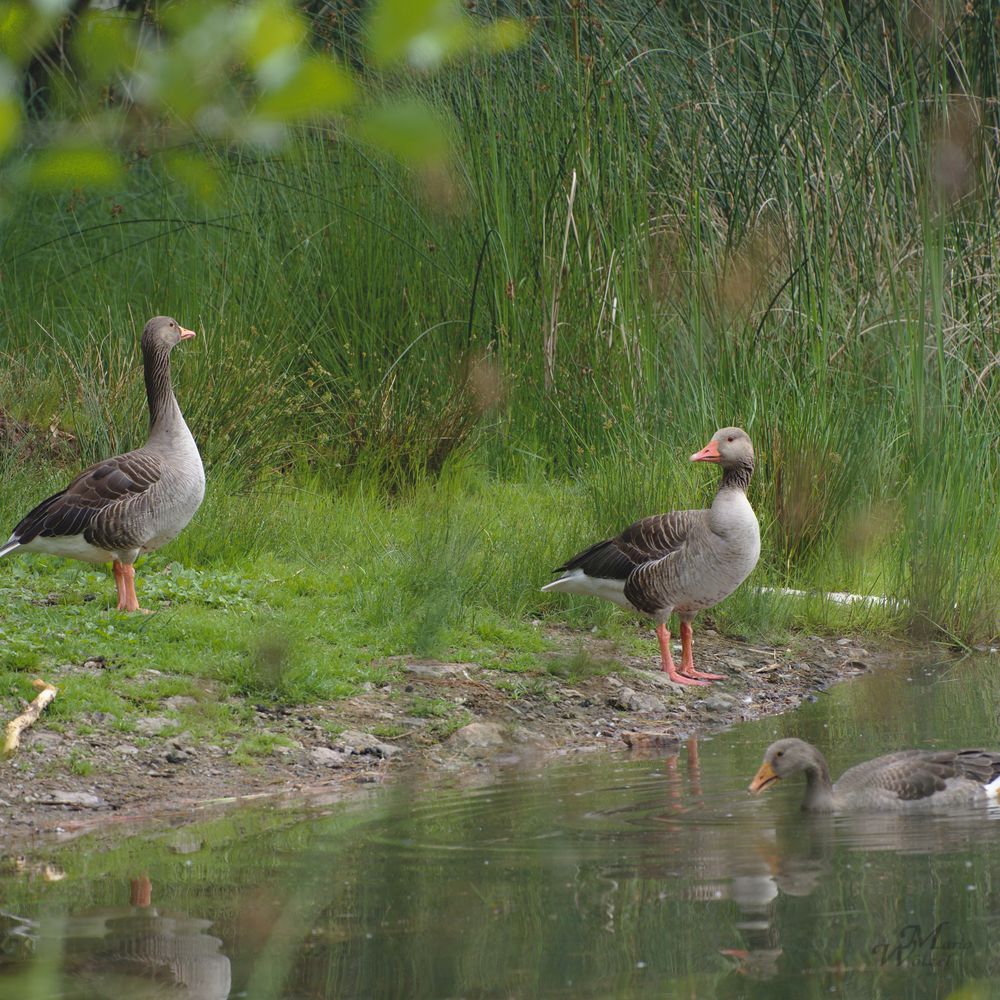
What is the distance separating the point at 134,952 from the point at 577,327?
8.45 metres

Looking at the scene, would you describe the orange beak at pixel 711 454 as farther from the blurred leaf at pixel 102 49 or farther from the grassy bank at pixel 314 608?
the blurred leaf at pixel 102 49

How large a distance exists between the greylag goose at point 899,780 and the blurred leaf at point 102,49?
4205 mm

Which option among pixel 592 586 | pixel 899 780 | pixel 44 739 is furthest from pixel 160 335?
pixel 899 780

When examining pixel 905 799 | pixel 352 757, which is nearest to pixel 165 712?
pixel 352 757

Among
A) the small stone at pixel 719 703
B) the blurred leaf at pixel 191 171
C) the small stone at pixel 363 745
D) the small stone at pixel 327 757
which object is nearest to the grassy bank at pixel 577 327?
the small stone at pixel 719 703

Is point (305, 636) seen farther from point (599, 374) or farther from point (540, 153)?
point (540, 153)

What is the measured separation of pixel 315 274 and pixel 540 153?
2143 mm

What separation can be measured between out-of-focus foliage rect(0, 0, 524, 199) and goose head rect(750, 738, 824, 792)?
399cm

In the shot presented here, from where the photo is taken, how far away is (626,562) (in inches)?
337

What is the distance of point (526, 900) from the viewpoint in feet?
14.9

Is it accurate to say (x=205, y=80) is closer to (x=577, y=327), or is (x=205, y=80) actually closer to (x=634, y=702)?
(x=634, y=702)

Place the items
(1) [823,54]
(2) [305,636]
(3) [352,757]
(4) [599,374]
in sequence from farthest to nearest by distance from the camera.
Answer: (1) [823,54] < (4) [599,374] < (2) [305,636] < (3) [352,757]

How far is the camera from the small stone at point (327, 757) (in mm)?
6891

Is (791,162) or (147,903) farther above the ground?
(791,162)
